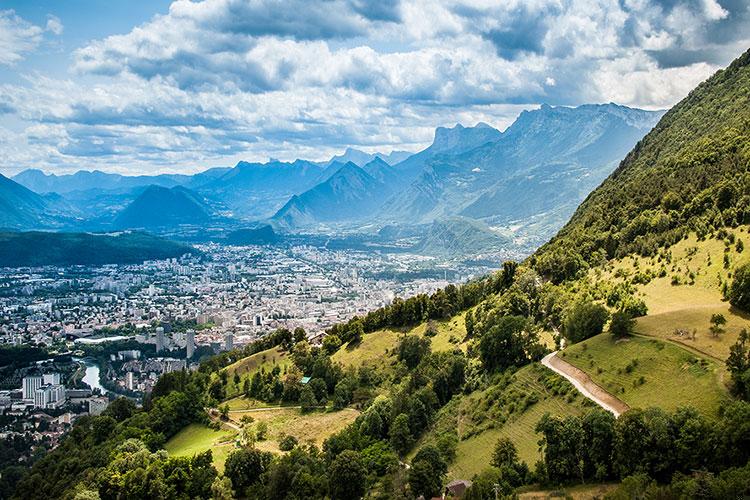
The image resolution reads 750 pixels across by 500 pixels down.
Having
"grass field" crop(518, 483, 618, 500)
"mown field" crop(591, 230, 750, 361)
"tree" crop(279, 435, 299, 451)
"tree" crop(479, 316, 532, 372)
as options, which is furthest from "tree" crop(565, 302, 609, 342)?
"tree" crop(279, 435, 299, 451)

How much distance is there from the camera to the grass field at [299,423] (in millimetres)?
69625

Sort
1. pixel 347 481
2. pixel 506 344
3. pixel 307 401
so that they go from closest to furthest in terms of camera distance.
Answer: pixel 347 481
pixel 506 344
pixel 307 401

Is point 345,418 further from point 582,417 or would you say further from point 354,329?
point 582,417

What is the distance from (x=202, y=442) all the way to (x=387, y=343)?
101 ft

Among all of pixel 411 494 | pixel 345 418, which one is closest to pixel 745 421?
pixel 411 494

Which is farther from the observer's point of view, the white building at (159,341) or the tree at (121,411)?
Answer: the white building at (159,341)

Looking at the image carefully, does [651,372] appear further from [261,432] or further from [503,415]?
[261,432]

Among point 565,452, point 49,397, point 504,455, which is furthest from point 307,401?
point 49,397

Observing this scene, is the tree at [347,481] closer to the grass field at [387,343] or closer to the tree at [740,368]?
the tree at [740,368]

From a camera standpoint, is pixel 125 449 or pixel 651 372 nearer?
pixel 651 372

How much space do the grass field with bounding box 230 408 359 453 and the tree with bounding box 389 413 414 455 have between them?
9747 millimetres

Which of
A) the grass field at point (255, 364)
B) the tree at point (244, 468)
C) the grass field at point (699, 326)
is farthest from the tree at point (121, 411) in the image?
the grass field at point (699, 326)

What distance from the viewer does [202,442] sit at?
74188 millimetres

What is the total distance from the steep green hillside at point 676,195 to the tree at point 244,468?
46.0m
